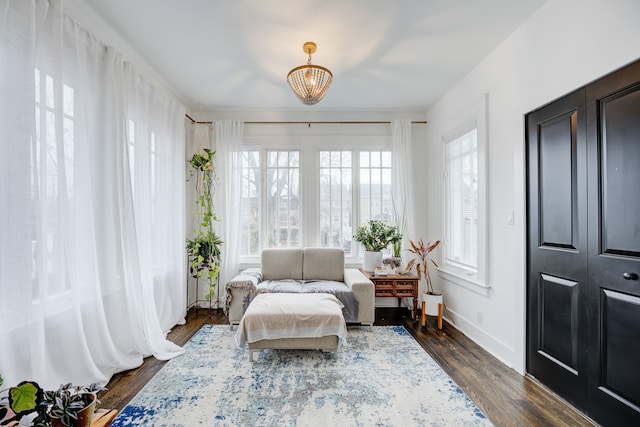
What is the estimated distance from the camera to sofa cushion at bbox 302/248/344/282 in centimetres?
397

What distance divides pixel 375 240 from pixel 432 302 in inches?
40.1

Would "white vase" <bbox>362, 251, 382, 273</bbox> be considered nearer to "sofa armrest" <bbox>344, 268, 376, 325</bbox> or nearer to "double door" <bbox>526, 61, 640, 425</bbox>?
"sofa armrest" <bbox>344, 268, 376, 325</bbox>

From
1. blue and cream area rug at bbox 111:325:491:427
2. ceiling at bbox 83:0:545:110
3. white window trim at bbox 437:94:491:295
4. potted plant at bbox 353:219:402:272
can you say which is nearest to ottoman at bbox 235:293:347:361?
blue and cream area rug at bbox 111:325:491:427

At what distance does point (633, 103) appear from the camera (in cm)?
163

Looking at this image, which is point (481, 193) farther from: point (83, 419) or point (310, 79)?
point (83, 419)

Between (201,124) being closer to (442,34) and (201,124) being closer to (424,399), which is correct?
(442,34)

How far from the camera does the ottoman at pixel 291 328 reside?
2.56 m

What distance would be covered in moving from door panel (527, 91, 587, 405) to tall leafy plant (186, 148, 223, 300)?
3451mm

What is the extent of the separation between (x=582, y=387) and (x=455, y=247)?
189 cm

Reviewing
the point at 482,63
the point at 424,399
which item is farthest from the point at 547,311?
the point at 482,63

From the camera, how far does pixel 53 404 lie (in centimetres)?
106

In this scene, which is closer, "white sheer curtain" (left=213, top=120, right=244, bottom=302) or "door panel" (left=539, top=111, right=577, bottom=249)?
"door panel" (left=539, top=111, right=577, bottom=249)

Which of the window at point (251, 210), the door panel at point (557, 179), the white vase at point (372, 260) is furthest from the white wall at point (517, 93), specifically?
the window at point (251, 210)

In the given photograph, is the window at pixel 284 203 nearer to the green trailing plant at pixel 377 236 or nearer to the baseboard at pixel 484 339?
the green trailing plant at pixel 377 236
